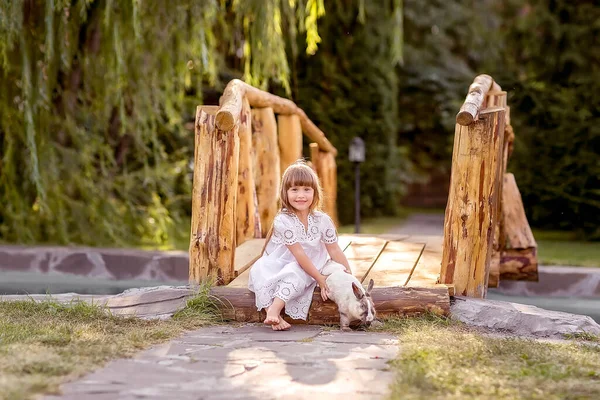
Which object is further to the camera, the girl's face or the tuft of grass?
the girl's face

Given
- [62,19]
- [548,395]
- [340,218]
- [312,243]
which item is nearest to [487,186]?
[312,243]

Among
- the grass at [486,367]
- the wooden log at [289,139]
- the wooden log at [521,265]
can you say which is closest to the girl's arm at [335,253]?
the grass at [486,367]

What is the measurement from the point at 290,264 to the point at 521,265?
8.08ft

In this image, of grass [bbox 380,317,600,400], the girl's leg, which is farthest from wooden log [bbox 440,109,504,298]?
the girl's leg

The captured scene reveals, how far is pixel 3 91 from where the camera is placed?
6.41 metres

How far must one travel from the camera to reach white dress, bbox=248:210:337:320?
3.88m

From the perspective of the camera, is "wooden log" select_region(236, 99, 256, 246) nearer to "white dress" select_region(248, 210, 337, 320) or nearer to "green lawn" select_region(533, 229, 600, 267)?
"white dress" select_region(248, 210, 337, 320)

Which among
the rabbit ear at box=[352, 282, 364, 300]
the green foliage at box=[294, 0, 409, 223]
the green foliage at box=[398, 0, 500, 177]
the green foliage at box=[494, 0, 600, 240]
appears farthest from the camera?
the green foliage at box=[398, 0, 500, 177]

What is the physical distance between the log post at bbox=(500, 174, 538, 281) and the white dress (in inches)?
87.3

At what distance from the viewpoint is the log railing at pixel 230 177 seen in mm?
4188

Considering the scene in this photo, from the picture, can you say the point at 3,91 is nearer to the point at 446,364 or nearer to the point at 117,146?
the point at 117,146

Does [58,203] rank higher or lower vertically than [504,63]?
lower

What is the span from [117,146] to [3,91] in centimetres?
325

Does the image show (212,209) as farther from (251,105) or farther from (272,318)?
(251,105)
